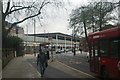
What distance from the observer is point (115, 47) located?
15.2 meters

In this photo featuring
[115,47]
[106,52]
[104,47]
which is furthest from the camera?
[104,47]

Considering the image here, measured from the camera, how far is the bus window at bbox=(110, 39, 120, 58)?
48.8 ft

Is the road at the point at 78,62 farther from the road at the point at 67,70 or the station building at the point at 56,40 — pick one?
the station building at the point at 56,40

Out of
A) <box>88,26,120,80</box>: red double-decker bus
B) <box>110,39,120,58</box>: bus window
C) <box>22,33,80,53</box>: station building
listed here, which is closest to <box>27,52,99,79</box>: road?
<box>88,26,120,80</box>: red double-decker bus

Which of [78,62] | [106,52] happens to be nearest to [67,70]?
[106,52]

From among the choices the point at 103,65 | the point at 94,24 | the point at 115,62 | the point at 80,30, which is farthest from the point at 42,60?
the point at 80,30

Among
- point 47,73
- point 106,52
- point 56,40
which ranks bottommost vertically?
point 47,73

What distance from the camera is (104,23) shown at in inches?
2037

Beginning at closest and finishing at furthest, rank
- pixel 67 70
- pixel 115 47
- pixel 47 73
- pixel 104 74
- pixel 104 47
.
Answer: pixel 115 47, pixel 104 47, pixel 104 74, pixel 47 73, pixel 67 70

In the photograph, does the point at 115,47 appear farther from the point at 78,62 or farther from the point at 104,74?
the point at 78,62

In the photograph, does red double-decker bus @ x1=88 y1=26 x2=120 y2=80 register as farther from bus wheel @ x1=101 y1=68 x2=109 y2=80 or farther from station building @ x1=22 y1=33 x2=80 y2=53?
station building @ x1=22 y1=33 x2=80 y2=53

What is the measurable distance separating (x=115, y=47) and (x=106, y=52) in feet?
4.77

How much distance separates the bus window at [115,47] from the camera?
1488cm

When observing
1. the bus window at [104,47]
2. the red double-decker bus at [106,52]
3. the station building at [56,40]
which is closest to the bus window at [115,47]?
the red double-decker bus at [106,52]
